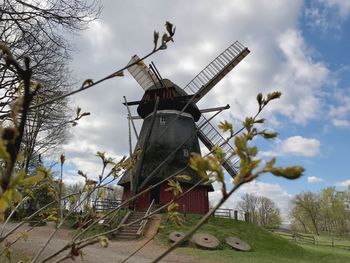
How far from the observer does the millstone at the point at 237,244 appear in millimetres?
16836

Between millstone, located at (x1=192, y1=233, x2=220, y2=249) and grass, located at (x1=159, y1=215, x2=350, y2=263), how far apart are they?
1.08 feet

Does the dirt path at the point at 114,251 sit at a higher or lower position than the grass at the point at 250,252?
lower

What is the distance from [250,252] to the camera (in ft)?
54.9

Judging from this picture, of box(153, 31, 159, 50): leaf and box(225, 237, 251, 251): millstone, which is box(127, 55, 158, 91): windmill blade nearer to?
box(225, 237, 251, 251): millstone

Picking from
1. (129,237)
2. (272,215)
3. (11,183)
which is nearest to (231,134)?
(11,183)

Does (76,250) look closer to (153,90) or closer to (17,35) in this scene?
(17,35)

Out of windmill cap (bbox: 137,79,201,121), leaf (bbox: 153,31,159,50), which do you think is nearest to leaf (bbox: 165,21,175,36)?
leaf (bbox: 153,31,159,50)

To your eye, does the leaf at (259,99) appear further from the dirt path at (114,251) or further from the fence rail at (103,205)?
the dirt path at (114,251)

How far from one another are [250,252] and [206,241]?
2.22 m

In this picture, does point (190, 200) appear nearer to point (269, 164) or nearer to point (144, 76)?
point (144, 76)

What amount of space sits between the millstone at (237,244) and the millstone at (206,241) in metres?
0.71

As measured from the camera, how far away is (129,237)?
1777 centimetres

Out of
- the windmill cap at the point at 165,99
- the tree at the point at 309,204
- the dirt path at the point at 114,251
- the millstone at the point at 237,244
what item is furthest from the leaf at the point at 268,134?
the tree at the point at 309,204

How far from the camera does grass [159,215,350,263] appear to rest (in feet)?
49.2
